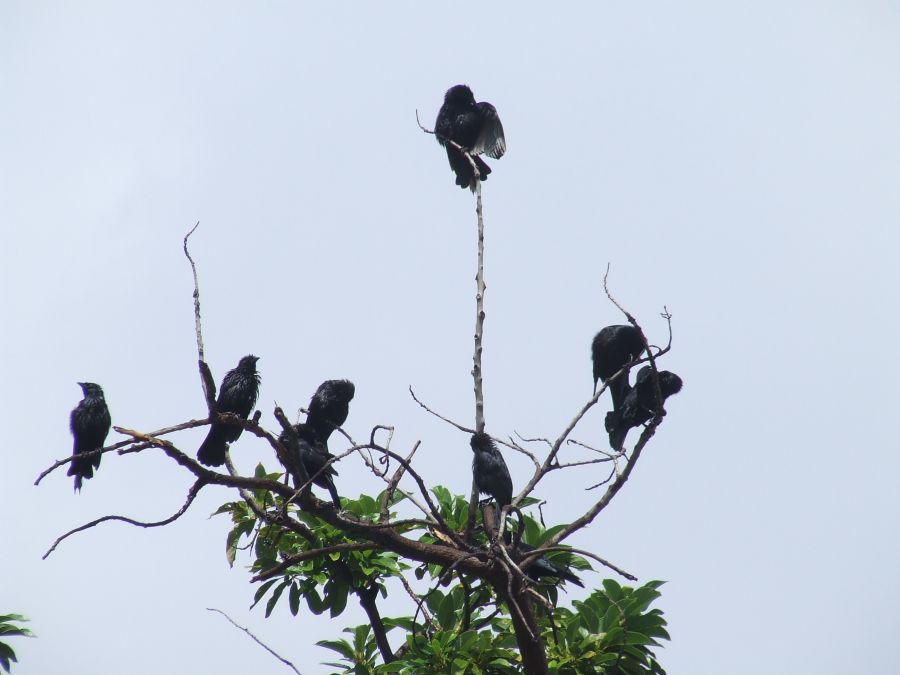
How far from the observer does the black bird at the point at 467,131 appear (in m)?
8.88

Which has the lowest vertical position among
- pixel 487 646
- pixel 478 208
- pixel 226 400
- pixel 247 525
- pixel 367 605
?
pixel 487 646

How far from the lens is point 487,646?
582 centimetres

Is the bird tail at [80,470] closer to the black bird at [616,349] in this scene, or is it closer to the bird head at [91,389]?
the bird head at [91,389]

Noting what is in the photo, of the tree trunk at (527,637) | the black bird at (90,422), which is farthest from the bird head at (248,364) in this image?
the tree trunk at (527,637)

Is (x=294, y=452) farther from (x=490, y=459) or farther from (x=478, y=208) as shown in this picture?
(x=478, y=208)

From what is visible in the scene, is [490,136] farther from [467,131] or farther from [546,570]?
[546,570]

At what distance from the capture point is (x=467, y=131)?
915 cm

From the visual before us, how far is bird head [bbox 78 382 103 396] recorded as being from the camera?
805 centimetres

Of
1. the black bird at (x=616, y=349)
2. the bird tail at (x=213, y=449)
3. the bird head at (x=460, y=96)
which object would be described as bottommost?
the bird tail at (x=213, y=449)

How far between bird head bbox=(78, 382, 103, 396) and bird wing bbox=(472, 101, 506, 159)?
13.0 feet

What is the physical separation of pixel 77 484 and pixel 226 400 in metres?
1.23

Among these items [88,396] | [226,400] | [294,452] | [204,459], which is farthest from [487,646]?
[88,396]

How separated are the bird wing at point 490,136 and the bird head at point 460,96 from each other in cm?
41

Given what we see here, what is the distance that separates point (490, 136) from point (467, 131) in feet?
0.99
